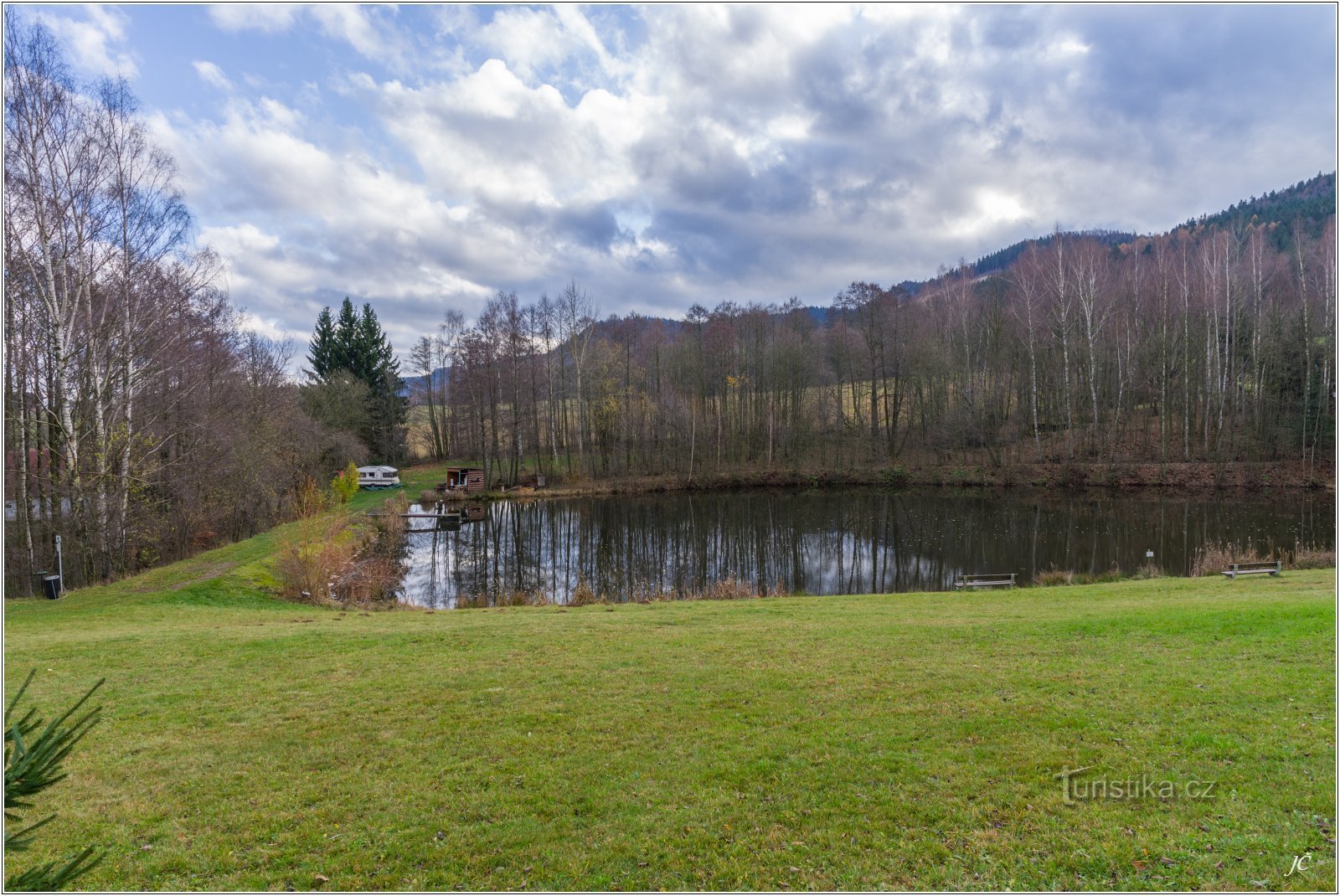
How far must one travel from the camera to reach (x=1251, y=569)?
47.4 ft

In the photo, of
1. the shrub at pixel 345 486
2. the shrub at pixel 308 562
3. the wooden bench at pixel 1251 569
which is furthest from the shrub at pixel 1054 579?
the shrub at pixel 345 486

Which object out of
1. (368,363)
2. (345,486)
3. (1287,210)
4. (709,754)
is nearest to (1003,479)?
(345,486)

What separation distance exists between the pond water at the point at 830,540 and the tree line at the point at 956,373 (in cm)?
778

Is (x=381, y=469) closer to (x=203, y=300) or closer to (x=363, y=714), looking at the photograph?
(x=203, y=300)

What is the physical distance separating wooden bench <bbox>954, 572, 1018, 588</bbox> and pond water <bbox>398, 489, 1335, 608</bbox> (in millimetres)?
642

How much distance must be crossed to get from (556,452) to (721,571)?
98.8ft

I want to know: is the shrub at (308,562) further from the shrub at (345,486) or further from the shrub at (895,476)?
the shrub at (895,476)

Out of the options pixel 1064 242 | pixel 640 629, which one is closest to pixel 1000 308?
pixel 1064 242

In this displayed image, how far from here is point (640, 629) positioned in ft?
33.9

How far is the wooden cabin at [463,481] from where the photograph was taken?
1620 inches

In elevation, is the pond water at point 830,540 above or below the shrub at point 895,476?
below

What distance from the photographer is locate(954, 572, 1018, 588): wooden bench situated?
16.0 metres

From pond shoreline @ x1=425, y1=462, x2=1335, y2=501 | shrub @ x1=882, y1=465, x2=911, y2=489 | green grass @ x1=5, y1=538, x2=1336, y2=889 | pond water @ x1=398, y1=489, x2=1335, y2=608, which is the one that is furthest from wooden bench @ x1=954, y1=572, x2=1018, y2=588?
shrub @ x1=882, y1=465, x2=911, y2=489

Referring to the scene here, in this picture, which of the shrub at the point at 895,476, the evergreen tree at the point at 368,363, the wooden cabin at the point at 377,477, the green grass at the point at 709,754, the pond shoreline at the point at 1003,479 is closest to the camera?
the green grass at the point at 709,754
